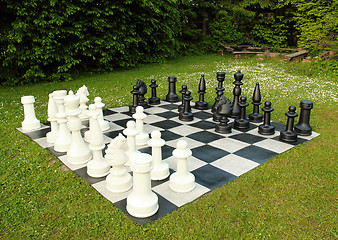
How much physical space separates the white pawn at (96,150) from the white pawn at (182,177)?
679 mm

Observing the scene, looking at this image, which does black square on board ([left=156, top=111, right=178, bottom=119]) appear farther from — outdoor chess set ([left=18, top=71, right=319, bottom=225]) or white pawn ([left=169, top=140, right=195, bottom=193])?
white pawn ([left=169, top=140, right=195, bottom=193])

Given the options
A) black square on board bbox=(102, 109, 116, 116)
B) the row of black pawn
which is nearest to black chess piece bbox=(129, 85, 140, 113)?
the row of black pawn

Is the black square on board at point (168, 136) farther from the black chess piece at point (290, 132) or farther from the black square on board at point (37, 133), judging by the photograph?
the black square on board at point (37, 133)

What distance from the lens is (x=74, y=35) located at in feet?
26.1

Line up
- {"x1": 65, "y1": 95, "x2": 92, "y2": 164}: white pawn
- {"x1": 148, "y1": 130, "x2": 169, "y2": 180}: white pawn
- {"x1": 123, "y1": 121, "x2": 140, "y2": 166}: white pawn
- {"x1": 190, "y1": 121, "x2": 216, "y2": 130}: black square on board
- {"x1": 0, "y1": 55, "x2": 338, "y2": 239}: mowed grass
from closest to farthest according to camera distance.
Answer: {"x1": 0, "y1": 55, "x2": 338, "y2": 239}: mowed grass, {"x1": 148, "y1": 130, "x2": 169, "y2": 180}: white pawn, {"x1": 123, "y1": 121, "x2": 140, "y2": 166}: white pawn, {"x1": 65, "y1": 95, "x2": 92, "y2": 164}: white pawn, {"x1": 190, "y1": 121, "x2": 216, "y2": 130}: black square on board

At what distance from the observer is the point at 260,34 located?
1431cm

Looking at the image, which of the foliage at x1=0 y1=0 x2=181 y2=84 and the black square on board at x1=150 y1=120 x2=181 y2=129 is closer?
the black square on board at x1=150 y1=120 x2=181 y2=129

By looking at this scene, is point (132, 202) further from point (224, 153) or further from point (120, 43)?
point (120, 43)

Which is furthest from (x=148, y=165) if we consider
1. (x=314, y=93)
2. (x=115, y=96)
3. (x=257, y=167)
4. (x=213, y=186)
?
(x=314, y=93)

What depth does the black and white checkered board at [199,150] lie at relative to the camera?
226 cm

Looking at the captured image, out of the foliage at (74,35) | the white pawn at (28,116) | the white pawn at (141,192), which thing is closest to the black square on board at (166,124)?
the white pawn at (28,116)

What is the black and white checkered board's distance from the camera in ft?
7.42

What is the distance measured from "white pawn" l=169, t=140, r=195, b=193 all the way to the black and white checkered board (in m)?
0.05

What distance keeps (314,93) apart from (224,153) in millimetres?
3590
